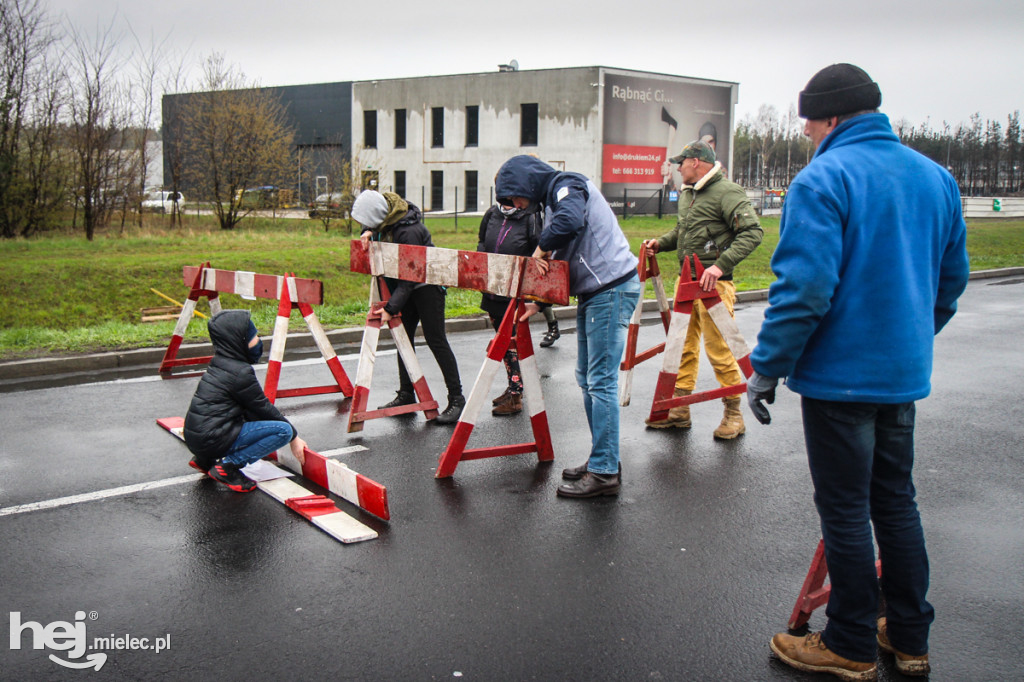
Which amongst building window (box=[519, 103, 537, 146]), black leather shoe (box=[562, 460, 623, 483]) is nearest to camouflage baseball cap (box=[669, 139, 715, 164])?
black leather shoe (box=[562, 460, 623, 483])

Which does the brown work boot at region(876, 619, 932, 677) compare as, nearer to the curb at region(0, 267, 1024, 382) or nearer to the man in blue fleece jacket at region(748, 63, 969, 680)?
the man in blue fleece jacket at region(748, 63, 969, 680)

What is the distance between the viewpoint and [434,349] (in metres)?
6.86

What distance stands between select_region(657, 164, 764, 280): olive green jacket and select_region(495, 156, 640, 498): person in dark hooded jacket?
4.63 ft

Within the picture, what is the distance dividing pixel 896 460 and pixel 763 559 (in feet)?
4.40

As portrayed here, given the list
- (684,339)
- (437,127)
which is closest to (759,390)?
(684,339)

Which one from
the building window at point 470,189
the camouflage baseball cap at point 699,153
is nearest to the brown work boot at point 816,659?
the camouflage baseball cap at point 699,153

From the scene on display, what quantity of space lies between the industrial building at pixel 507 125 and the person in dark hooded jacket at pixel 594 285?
3659 cm

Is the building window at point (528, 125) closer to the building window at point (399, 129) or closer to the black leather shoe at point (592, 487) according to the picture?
the building window at point (399, 129)

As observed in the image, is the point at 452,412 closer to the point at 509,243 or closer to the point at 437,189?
the point at 509,243

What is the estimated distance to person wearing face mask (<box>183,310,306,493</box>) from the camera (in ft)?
16.4

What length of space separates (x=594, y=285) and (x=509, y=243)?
6.56 feet

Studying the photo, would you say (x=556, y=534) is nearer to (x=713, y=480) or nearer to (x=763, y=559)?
(x=763, y=559)

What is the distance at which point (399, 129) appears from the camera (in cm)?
4722

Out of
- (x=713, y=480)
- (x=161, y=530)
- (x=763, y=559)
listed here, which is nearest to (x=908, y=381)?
(x=763, y=559)
